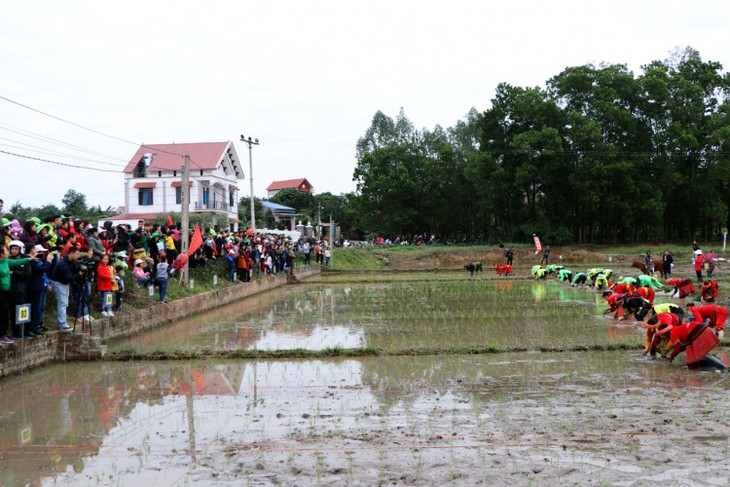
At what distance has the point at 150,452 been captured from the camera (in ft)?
20.0

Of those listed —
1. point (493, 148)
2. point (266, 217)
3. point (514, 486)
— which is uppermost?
point (493, 148)

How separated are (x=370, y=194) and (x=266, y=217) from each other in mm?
10117

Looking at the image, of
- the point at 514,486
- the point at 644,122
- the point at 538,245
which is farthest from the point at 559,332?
the point at 644,122

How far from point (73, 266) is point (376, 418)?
661 cm

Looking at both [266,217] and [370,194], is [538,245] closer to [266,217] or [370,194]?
[370,194]

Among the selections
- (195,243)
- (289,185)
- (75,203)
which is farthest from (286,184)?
(195,243)

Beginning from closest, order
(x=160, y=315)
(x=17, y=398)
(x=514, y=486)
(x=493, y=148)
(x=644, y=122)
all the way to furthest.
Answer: (x=514, y=486), (x=17, y=398), (x=160, y=315), (x=644, y=122), (x=493, y=148)

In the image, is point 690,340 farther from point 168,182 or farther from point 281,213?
point 281,213

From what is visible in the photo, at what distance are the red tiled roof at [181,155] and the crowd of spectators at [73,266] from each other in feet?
93.1

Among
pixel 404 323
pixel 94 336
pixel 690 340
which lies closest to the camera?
pixel 690 340

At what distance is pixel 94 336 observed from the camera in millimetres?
11969

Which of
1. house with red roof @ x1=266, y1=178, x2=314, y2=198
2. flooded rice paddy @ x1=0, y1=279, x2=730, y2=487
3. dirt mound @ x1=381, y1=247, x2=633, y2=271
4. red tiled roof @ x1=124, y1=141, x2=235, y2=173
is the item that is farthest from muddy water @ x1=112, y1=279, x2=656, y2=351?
house with red roof @ x1=266, y1=178, x2=314, y2=198

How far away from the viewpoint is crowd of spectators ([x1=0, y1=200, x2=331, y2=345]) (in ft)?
32.7

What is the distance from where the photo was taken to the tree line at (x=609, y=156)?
155ft
